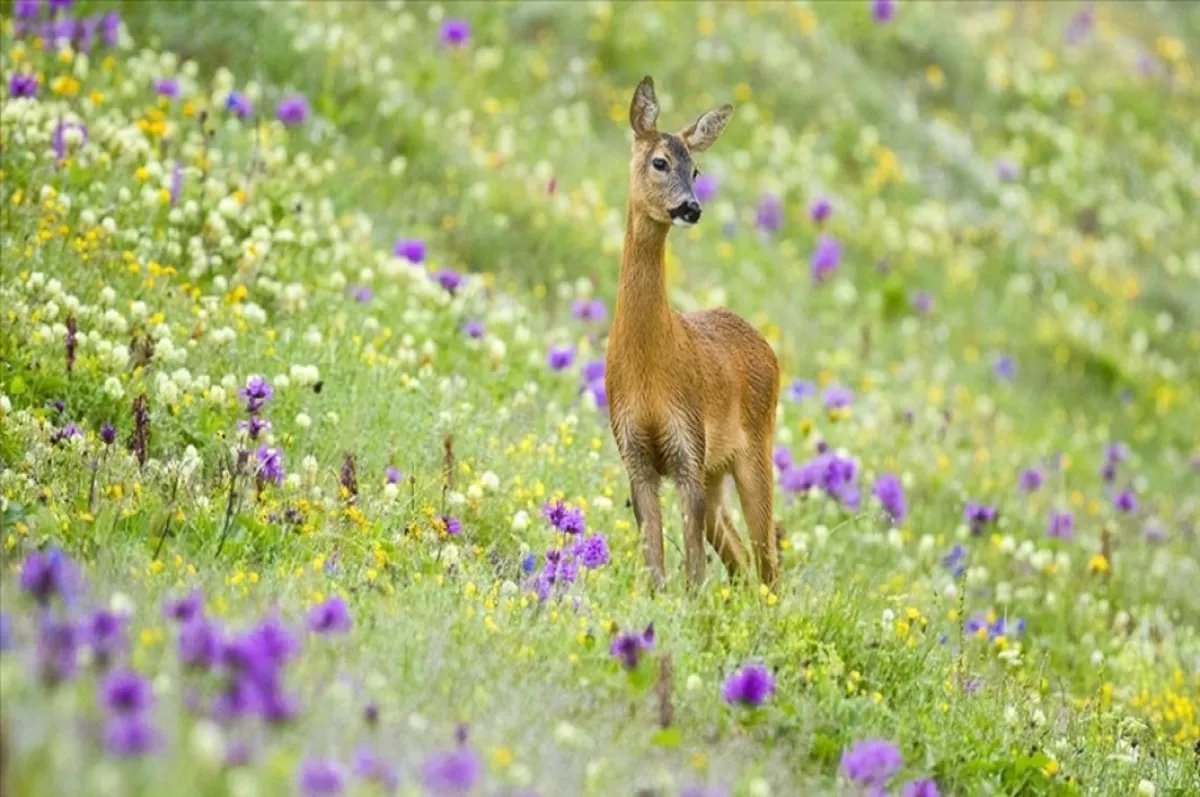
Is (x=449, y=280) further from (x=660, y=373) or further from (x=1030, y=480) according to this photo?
(x=1030, y=480)

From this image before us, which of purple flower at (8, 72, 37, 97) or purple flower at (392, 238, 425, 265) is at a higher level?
purple flower at (8, 72, 37, 97)

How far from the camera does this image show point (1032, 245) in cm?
1747

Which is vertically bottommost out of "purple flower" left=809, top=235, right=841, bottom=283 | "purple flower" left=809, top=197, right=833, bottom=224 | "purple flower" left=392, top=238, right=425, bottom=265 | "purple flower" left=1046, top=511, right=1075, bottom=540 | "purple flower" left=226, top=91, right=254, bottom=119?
"purple flower" left=1046, top=511, right=1075, bottom=540

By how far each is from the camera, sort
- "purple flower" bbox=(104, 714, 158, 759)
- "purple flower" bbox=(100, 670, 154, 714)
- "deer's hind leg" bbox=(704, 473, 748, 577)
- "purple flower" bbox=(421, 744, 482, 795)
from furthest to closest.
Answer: "deer's hind leg" bbox=(704, 473, 748, 577), "purple flower" bbox=(421, 744, 482, 795), "purple flower" bbox=(100, 670, 154, 714), "purple flower" bbox=(104, 714, 158, 759)

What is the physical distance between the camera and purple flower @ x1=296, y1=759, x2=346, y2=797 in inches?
159

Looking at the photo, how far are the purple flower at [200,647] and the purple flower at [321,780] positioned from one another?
1.39 ft

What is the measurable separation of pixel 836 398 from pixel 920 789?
5.99 metres

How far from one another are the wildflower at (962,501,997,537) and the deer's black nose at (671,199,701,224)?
4.36m

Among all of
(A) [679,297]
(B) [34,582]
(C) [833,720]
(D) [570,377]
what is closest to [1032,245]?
(A) [679,297]

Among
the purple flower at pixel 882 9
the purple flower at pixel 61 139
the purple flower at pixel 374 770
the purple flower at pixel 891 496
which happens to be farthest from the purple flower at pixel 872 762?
the purple flower at pixel 882 9

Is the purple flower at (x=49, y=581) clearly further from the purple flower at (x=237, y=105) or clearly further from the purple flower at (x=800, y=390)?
the purple flower at (x=800, y=390)

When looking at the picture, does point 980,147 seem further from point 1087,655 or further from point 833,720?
point 833,720

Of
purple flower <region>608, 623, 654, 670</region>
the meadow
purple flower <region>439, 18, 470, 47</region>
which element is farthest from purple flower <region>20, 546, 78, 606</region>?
purple flower <region>439, 18, 470, 47</region>

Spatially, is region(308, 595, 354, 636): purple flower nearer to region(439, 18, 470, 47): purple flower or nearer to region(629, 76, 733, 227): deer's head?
region(629, 76, 733, 227): deer's head
